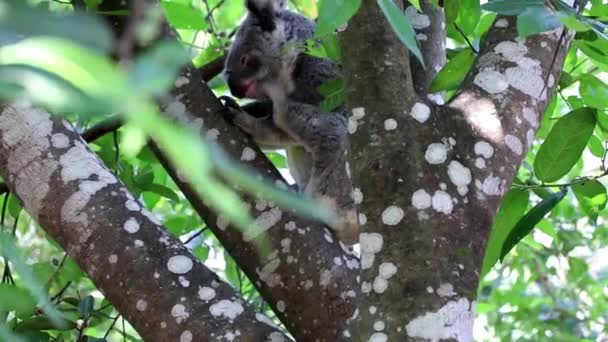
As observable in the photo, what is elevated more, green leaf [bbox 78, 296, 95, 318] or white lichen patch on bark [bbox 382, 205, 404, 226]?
white lichen patch on bark [bbox 382, 205, 404, 226]

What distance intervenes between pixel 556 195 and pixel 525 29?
0.84 metres

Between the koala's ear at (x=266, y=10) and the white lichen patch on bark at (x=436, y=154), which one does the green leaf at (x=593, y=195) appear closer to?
the white lichen patch on bark at (x=436, y=154)

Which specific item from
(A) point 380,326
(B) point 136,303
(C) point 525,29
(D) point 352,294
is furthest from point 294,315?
(C) point 525,29

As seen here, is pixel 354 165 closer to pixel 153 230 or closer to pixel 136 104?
pixel 153 230

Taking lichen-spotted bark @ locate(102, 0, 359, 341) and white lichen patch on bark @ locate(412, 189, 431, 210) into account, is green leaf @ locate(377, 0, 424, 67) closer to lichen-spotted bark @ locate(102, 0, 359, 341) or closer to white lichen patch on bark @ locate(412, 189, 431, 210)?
white lichen patch on bark @ locate(412, 189, 431, 210)

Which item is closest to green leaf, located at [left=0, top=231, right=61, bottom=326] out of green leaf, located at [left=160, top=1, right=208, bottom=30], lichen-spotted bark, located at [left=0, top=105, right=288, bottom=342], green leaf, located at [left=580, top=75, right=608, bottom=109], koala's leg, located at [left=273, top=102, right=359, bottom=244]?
lichen-spotted bark, located at [left=0, top=105, right=288, bottom=342]

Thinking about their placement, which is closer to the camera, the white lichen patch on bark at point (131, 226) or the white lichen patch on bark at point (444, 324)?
the white lichen patch on bark at point (444, 324)

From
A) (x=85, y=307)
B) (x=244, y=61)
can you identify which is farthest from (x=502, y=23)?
(x=244, y=61)

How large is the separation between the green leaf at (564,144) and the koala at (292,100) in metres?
1.06

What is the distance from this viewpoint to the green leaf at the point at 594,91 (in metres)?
2.70

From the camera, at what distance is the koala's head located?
171 inches

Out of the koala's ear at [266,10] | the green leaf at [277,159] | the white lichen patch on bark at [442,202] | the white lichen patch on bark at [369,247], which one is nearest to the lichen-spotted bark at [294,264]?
the white lichen patch on bark at [369,247]

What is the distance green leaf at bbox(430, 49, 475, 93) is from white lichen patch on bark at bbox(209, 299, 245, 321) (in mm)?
804

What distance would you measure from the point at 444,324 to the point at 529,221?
22.7 inches
